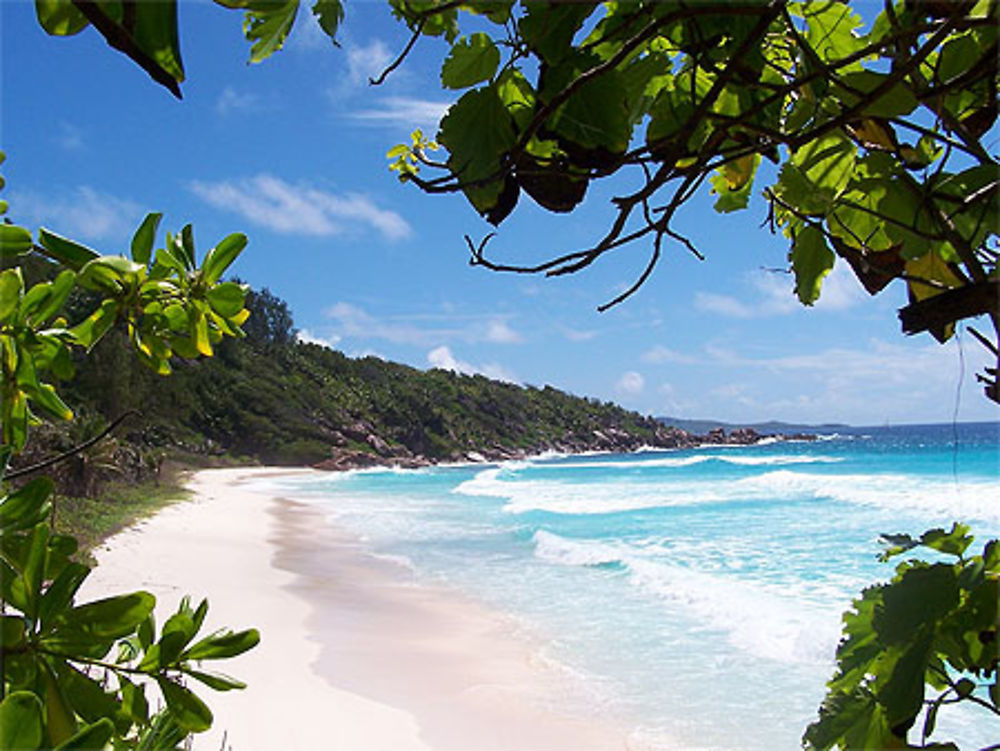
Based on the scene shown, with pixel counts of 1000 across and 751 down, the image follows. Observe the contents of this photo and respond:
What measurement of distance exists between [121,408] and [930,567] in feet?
74.9

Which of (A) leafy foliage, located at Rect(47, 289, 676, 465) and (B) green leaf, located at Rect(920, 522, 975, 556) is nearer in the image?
(B) green leaf, located at Rect(920, 522, 975, 556)

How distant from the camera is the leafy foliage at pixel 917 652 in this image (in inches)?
19.9

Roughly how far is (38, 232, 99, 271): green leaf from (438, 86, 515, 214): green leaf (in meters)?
0.28

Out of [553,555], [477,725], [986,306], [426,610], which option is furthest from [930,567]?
[553,555]

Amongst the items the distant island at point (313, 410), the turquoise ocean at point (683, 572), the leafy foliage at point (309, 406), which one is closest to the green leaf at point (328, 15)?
the turquoise ocean at point (683, 572)

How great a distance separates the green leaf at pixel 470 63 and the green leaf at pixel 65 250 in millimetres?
292

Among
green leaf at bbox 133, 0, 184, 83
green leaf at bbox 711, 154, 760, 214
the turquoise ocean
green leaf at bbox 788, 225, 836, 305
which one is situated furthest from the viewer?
the turquoise ocean

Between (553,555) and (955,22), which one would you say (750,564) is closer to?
(553,555)

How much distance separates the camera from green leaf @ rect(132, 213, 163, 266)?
0.60 meters

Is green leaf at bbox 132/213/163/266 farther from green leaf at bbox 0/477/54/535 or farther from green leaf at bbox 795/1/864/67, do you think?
green leaf at bbox 795/1/864/67

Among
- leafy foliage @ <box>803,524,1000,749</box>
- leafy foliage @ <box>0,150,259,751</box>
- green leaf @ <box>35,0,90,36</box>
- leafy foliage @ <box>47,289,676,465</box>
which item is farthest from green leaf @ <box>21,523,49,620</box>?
leafy foliage @ <box>47,289,676,465</box>

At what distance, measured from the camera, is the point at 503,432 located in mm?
60625

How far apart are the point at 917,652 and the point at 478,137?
1.38 ft

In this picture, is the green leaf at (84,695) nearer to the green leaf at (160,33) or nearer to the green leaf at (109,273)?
the green leaf at (109,273)
